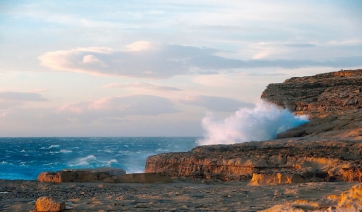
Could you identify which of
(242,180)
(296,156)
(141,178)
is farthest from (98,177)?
(296,156)

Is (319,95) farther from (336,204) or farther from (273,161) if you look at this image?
(336,204)

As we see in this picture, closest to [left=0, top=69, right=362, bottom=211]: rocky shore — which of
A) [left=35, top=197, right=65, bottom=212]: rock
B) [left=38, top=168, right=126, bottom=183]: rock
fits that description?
[left=38, top=168, right=126, bottom=183]: rock

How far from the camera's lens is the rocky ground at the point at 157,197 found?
8492 mm

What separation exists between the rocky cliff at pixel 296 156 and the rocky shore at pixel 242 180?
0.03 meters

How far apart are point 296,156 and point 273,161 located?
0.65m

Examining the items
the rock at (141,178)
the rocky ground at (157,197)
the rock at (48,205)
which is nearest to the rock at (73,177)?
the rock at (141,178)

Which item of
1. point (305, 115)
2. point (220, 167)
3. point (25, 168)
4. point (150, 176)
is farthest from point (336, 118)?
point (25, 168)

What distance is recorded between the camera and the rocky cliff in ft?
43.4

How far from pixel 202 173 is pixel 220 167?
0.63 meters

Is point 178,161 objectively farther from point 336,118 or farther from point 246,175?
point 336,118

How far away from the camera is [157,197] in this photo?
9.77 m

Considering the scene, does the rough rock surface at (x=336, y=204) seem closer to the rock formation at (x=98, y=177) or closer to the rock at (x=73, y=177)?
the rock formation at (x=98, y=177)

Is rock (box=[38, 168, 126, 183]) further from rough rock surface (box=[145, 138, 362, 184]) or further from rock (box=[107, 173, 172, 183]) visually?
rough rock surface (box=[145, 138, 362, 184])

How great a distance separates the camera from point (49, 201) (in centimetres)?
809
